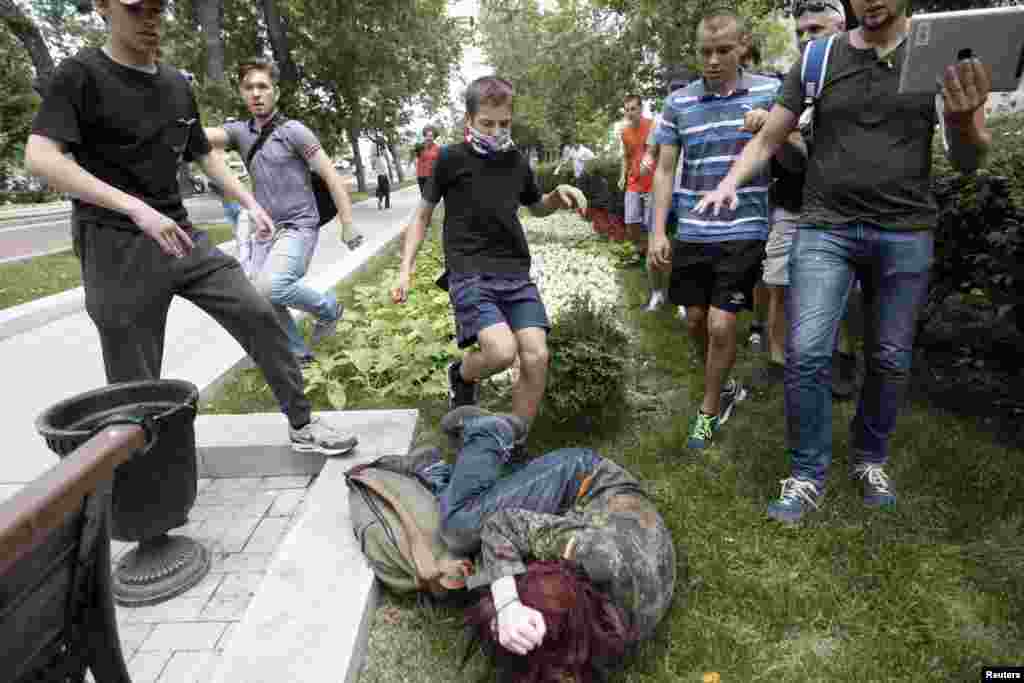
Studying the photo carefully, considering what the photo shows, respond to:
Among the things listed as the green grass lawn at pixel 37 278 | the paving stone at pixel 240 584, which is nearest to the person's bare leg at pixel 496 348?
the paving stone at pixel 240 584

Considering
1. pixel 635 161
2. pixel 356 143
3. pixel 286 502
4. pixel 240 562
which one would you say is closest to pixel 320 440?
pixel 286 502

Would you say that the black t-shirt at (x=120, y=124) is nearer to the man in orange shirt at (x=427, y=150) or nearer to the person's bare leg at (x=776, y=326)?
the person's bare leg at (x=776, y=326)

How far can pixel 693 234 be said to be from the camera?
11.6 feet

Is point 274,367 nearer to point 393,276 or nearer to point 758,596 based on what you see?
point 758,596

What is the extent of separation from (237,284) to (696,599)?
237 centimetres

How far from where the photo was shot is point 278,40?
17375mm

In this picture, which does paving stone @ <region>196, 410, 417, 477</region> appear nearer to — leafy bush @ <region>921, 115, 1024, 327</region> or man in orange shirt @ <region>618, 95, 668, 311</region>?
leafy bush @ <region>921, 115, 1024, 327</region>

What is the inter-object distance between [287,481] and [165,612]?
1047mm

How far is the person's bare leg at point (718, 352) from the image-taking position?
135 inches

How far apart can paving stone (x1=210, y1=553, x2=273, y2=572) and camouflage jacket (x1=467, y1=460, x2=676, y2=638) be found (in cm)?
106

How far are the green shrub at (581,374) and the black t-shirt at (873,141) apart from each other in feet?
4.32

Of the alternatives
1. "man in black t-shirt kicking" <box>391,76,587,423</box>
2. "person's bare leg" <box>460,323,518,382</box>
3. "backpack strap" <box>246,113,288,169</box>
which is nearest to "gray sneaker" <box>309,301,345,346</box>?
"backpack strap" <box>246,113,288,169</box>

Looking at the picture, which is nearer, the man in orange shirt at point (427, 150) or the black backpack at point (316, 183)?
the black backpack at point (316, 183)

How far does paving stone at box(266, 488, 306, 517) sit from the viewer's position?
3.23 metres
